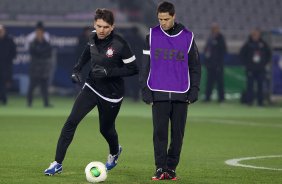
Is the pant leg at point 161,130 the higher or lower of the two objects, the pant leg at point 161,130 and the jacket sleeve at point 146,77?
the lower

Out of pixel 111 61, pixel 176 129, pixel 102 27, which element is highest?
pixel 102 27

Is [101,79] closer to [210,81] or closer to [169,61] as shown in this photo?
[169,61]

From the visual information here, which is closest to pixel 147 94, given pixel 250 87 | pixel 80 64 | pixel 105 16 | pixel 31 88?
pixel 105 16

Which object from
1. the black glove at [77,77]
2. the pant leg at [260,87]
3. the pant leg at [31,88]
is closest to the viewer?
the black glove at [77,77]

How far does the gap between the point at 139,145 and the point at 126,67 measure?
4.72 meters

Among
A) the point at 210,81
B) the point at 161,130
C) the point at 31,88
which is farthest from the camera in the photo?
the point at 210,81

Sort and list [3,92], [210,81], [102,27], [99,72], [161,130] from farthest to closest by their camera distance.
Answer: [210,81], [3,92], [99,72], [102,27], [161,130]

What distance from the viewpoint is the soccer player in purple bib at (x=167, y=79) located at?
10688 millimetres

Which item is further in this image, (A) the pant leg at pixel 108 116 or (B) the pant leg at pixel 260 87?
(B) the pant leg at pixel 260 87

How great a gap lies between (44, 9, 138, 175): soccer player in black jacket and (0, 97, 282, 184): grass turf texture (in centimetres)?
49

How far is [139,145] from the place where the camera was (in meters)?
15.8

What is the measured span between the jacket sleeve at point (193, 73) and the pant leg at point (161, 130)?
0.28 metres

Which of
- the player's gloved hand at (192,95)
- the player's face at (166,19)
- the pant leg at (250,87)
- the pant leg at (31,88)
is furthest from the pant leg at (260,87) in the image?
the player's face at (166,19)

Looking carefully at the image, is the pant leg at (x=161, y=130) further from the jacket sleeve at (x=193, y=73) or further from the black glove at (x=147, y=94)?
the jacket sleeve at (x=193, y=73)
